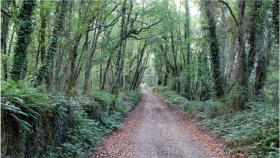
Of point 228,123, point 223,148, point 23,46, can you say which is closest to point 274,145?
point 223,148

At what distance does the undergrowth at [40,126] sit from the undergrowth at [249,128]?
4.98 m

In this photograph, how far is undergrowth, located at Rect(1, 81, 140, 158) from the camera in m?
5.77

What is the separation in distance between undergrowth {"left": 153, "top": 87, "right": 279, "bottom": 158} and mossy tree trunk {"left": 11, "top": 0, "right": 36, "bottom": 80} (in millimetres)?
7954

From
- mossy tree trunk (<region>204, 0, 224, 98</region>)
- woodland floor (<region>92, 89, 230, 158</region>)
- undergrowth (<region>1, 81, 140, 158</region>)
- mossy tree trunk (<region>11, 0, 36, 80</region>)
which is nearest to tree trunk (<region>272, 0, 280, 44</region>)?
mossy tree trunk (<region>204, 0, 224, 98</region>)

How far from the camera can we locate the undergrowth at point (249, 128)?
9430mm

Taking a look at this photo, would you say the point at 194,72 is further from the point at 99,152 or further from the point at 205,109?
the point at 99,152

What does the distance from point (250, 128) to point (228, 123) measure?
2338 mm

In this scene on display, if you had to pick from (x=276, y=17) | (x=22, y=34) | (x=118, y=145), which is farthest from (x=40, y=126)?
(x=276, y=17)

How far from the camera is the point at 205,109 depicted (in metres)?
19.2

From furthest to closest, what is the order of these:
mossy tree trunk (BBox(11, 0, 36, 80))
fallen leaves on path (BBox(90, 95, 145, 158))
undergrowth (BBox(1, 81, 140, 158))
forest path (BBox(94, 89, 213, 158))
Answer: mossy tree trunk (BBox(11, 0, 36, 80)) → forest path (BBox(94, 89, 213, 158)) → fallen leaves on path (BBox(90, 95, 145, 158)) → undergrowth (BBox(1, 81, 140, 158))

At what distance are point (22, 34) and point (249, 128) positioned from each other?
892 centimetres

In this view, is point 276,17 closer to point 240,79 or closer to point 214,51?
point 240,79

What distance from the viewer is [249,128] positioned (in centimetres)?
1160

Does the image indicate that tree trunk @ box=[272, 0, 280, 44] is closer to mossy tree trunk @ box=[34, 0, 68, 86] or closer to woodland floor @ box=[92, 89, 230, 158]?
woodland floor @ box=[92, 89, 230, 158]
